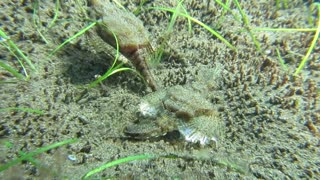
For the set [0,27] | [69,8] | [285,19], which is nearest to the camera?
[0,27]

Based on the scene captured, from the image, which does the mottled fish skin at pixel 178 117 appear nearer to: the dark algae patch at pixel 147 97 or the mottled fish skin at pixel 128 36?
the dark algae patch at pixel 147 97

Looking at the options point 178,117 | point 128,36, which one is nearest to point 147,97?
point 178,117

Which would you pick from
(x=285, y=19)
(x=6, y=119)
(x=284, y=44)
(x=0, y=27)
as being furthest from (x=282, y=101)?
(x=0, y=27)

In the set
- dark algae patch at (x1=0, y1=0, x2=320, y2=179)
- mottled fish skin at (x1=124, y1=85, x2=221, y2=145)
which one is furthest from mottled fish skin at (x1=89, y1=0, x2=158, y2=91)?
mottled fish skin at (x1=124, y1=85, x2=221, y2=145)

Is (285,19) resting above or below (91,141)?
above

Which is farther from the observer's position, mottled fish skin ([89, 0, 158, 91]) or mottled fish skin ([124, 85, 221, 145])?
mottled fish skin ([89, 0, 158, 91])

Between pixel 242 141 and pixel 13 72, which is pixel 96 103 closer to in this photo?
pixel 13 72

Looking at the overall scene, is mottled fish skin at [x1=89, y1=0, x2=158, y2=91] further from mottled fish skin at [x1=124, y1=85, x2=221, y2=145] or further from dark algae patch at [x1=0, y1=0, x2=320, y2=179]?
mottled fish skin at [x1=124, y1=85, x2=221, y2=145]
